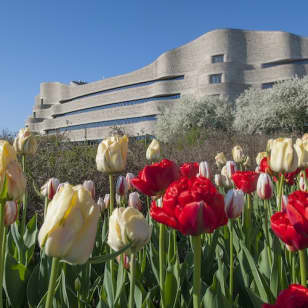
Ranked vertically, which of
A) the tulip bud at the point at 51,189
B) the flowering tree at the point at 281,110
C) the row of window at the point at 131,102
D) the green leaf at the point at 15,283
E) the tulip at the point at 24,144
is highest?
the row of window at the point at 131,102

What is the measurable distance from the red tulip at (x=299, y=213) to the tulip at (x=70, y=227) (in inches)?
19.6

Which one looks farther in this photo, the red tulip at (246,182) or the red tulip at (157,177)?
the red tulip at (246,182)

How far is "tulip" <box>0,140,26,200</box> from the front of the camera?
0.67 m

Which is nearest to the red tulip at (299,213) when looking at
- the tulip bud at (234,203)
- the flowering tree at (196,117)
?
the tulip bud at (234,203)

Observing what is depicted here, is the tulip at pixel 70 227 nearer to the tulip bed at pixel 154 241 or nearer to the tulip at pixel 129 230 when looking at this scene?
the tulip bed at pixel 154 241

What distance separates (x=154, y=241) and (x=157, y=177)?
2.43 ft

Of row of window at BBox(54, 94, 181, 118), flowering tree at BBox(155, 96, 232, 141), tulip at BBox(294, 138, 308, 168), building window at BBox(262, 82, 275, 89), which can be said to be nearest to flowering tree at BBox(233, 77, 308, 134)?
flowering tree at BBox(155, 96, 232, 141)

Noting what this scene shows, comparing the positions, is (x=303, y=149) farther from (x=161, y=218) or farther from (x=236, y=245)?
(x=161, y=218)

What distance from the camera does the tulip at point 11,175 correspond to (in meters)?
0.67

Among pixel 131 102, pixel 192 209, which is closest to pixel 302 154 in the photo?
pixel 192 209

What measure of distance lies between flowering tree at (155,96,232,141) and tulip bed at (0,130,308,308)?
2424cm

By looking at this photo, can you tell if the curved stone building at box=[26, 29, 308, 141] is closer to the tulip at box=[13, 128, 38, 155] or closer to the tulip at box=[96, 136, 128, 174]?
the tulip at box=[13, 128, 38, 155]

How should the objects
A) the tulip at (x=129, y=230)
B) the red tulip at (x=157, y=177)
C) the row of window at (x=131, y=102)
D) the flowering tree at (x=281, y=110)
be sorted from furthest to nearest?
the row of window at (x=131, y=102) < the flowering tree at (x=281, y=110) < the red tulip at (x=157, y=177) < the tulip at (x=129, y=230)

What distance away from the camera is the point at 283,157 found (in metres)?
1.40
